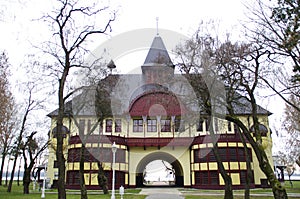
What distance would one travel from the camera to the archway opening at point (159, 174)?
45375 mm

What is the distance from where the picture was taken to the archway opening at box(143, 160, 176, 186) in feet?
149

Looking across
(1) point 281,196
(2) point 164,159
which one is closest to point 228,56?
(1) point 281,196

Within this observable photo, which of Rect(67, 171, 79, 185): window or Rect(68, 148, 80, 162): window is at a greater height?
Rect(68, 148, 80, 162): window

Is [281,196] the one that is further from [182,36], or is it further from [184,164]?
[184,164]

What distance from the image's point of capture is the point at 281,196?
13.4 metres

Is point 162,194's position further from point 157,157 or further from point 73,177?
point 157,157

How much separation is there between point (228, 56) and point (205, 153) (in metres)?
19.5

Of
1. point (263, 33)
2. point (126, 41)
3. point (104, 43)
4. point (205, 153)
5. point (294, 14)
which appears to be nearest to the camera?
point (294, 14)

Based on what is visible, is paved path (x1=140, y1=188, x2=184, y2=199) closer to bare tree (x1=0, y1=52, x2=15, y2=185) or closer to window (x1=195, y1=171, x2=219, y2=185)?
window (x1=195, y1=171, x2=219, y2=185)

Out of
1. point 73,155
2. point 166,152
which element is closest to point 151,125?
point 166,152

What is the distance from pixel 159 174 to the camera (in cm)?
5628

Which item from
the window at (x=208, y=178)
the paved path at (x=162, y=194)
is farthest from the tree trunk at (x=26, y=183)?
the window at (x=208, y=178)

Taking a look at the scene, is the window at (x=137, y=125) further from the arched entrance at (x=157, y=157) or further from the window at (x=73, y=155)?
the window at (x=73, y=155)

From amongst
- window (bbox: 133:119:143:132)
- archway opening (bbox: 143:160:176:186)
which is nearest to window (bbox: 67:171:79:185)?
window (bbox: 133:119:143:132)
